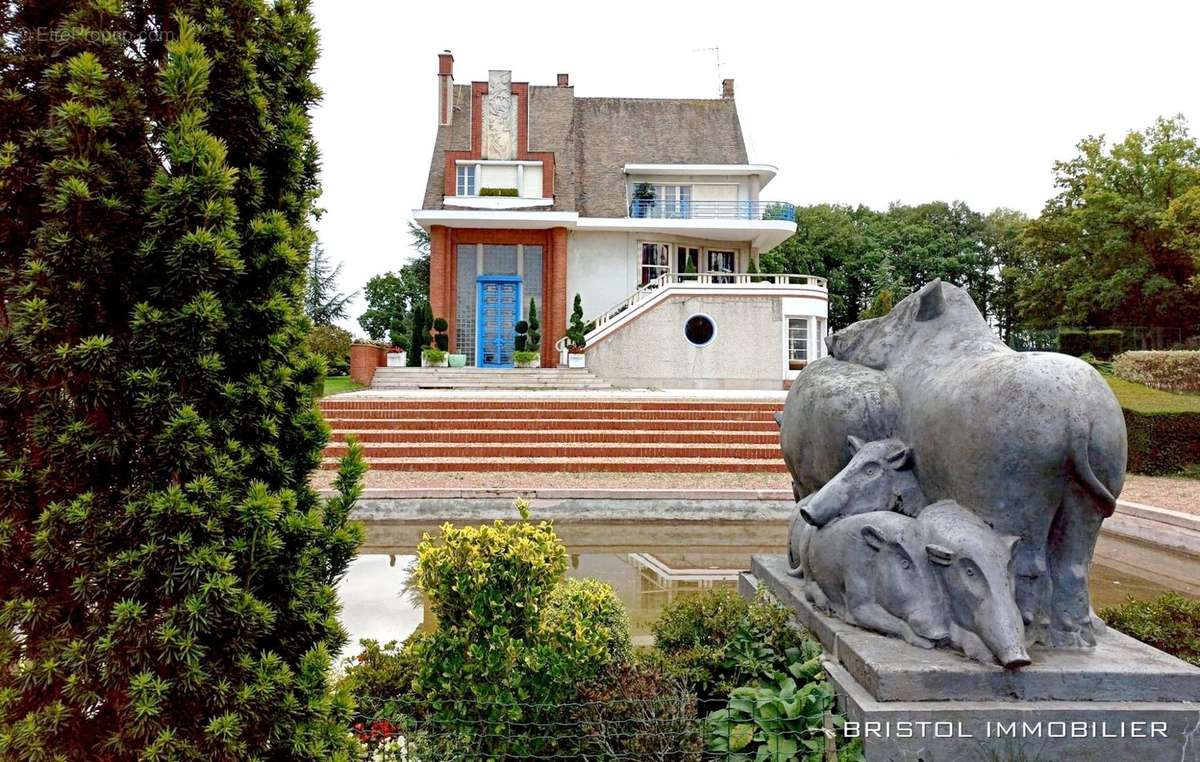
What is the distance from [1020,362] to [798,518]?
6.09 ft

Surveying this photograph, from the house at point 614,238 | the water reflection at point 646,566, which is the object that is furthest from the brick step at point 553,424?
the house at point 614,238

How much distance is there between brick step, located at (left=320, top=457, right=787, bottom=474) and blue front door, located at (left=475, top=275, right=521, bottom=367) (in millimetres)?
18940

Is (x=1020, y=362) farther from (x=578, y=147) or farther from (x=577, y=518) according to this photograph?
(x=578, y=147)

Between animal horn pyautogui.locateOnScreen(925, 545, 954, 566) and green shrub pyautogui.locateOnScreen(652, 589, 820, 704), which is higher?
animal horn pyautogui.locateOnScreen(925, 545, 954, 566)

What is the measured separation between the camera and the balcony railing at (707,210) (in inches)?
1266

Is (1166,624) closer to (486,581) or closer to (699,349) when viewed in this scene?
(486,581)

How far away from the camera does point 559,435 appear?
1480cm

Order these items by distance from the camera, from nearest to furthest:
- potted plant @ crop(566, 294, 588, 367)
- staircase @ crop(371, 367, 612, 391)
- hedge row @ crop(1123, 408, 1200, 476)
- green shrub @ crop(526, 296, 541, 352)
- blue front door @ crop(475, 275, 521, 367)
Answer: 1. hedge row @ crop(1123, 408, 1200, 476)
2. staircase @ crop(371, 367, 612, 391)
3. potted plant @ crop(566, 294, 588, 367)
4. green shrub @ crop(526, 296, 541, 352)
5. blue front door @ crop(475, 275, 521, 367)

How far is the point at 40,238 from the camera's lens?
8.13 feet

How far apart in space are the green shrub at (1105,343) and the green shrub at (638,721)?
38.7 metres

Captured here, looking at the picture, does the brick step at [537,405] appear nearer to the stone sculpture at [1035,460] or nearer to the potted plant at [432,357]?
the potted plant at [432,357]

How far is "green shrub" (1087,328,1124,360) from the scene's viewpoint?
34719mm

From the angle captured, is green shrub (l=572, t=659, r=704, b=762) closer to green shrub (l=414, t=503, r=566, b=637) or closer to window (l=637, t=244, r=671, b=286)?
green shrub (l=414, t=503, r=566, b=637)

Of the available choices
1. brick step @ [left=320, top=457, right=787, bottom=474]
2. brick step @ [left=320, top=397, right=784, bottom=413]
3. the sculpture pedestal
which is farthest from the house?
the sculpture pedestal
